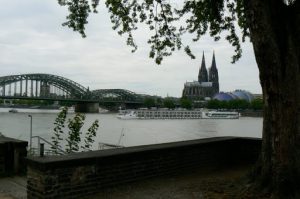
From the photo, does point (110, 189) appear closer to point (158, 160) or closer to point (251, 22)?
point (158, 160)

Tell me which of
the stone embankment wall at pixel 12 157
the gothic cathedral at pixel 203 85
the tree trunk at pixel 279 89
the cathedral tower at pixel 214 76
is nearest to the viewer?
the tree trunk at pixel 279 89

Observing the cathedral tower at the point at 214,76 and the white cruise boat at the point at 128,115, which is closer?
the white cruise boat at the point at 128,115

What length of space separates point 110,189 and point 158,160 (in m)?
1.29

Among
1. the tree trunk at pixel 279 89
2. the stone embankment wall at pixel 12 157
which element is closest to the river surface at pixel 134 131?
the stone embankment wall at pixel 12 157

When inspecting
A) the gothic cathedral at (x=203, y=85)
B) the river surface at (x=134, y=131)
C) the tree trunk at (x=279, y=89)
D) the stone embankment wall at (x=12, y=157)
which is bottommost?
the river surface at (x=134, y=131)

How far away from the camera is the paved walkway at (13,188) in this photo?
6393 millimetres

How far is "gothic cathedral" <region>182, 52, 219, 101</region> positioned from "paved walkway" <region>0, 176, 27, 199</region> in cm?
16963

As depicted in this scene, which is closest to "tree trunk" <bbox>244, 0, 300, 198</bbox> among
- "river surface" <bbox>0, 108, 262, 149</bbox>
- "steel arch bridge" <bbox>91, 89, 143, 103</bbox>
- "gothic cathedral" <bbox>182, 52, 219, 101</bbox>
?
"river surface" <bbox>0, 108, 262, 149</bbox>

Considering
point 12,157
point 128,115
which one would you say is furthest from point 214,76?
point 12,157

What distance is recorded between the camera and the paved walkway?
639 cm

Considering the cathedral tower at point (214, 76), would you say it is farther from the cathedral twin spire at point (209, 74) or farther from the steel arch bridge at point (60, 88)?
the steel arch bridge at point (60, 88)

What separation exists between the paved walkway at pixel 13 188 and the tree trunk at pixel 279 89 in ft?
12.5

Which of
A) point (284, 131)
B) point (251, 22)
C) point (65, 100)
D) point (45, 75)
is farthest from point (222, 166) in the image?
point (45, 75)

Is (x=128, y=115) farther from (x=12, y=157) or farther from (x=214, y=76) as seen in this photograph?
(x=214, y=76)
